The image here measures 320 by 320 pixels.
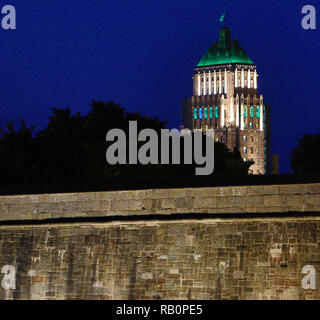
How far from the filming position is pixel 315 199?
21188 mm

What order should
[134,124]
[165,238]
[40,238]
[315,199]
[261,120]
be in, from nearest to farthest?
[315,199]
[165,238]
[40,238]
[134,124]
[261,120]

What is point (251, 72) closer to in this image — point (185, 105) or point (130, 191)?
point (185, 105)

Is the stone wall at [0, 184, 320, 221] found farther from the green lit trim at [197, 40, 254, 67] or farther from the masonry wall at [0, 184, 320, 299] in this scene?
the green lit trim at [197, 40, 254, 67]

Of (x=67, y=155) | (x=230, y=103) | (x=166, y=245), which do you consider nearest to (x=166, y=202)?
(x=166, y=245)

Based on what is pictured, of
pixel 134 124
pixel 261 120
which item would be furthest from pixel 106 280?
pixel 261 120

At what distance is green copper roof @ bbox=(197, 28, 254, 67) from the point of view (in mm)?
185750

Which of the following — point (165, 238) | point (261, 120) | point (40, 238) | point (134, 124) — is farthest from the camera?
point (261, 120)

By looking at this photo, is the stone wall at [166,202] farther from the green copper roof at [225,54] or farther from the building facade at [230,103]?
the green copper roof at [225,54]

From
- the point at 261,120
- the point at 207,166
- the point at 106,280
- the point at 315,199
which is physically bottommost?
the point at 106,280

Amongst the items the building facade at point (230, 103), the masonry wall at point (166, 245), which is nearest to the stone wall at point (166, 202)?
the masonry wall at point (166, 245)

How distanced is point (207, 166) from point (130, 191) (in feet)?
134

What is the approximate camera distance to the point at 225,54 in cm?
18638

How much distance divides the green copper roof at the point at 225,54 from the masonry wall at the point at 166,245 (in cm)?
16188

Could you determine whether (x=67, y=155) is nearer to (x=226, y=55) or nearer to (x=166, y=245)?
(x=166, y=245)
